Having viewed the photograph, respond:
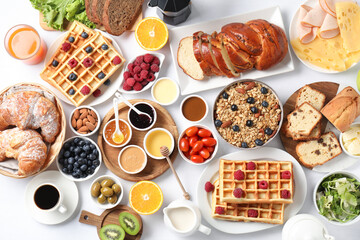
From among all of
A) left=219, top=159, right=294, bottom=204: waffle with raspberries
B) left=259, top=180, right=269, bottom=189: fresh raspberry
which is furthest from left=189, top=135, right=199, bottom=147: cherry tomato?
left=259, top=180, right=269, bottom=189: fresh raspberry

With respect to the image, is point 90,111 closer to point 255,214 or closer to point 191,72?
point 191,72

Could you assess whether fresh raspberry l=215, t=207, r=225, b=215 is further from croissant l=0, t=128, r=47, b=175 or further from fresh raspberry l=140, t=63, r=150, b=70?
croissant l=0, t=128, r=47, b=175

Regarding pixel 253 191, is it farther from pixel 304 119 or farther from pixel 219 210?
pixel 304 119

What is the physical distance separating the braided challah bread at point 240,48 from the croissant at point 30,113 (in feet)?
4.13

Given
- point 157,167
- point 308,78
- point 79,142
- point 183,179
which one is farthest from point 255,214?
point 79,142

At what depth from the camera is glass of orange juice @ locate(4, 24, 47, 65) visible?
131 inches

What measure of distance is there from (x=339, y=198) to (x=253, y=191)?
0.69 meters

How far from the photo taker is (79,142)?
3.29 metres

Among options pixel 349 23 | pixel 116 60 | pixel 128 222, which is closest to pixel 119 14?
pixel 116 60

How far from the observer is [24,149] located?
3.11 m

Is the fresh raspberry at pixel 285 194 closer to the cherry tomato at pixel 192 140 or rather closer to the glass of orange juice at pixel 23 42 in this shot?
the cherry tomato at pixel 192 140

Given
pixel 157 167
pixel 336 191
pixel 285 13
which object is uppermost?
pixel 285 13

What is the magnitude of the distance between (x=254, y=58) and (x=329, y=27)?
25.9 inches

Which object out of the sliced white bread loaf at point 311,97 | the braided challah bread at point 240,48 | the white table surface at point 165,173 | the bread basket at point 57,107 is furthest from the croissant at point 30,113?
the sliced white bread loaf at point 311,97
